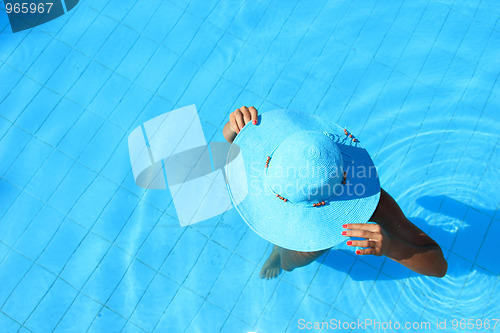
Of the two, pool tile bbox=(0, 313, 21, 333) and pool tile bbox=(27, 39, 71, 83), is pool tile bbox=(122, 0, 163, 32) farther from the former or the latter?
pool tile bbox=(0, 313, 21, 333)

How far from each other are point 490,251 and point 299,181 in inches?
104

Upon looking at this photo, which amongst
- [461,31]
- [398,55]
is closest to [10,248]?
[398,55]

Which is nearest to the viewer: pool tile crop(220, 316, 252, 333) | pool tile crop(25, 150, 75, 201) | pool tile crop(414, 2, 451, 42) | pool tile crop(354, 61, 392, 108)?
pool tile crop(220, 316, 252, 333)

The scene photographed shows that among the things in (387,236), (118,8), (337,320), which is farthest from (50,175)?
(387,236)

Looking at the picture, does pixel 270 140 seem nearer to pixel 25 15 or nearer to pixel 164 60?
pixel 164 60

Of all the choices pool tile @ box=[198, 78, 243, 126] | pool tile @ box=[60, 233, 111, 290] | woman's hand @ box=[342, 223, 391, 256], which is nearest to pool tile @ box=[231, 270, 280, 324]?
pool tile @ box=[60, 233, 111, 290]

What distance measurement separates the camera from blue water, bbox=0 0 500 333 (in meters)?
3.79

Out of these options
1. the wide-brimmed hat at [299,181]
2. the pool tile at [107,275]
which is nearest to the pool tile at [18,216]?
the pool tile at [107,275]

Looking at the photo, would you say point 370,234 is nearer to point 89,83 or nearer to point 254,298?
point 254,298

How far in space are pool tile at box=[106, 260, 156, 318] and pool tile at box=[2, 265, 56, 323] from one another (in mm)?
649

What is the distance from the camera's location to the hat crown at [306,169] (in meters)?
2.32

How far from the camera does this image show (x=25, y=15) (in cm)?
467

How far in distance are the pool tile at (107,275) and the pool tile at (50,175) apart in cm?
91

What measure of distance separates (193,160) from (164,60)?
4.05 ft
